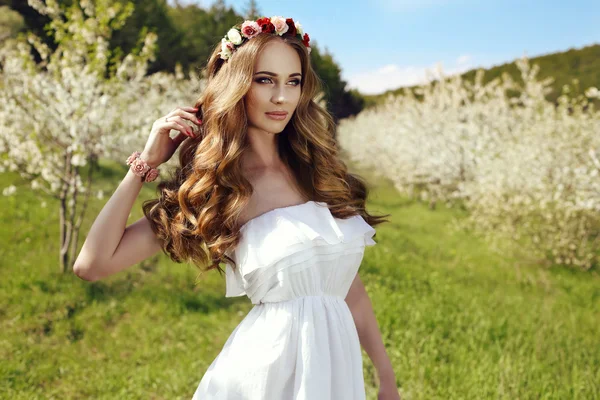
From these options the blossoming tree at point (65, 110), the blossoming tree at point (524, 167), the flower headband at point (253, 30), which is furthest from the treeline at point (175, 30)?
the flower headband at point (253, 30)

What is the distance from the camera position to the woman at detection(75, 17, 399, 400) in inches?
65.7

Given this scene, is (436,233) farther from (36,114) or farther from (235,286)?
(235,286)

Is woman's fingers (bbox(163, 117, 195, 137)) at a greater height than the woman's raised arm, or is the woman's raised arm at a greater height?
woman's fingers (bbox(163, 117, 195, 137))

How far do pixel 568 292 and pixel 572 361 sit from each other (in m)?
3.15

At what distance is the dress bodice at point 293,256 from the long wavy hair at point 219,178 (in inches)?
3.2

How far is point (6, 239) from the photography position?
733 cm

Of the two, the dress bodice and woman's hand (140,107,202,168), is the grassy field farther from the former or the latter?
woman's hand (140,107,202,168)

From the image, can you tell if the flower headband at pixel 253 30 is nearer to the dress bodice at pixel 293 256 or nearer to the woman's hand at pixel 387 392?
the dress bodice at pixel 293 256


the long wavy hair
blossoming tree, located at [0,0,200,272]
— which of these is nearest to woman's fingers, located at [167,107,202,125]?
the long wavy hair

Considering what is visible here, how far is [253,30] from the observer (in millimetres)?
1879

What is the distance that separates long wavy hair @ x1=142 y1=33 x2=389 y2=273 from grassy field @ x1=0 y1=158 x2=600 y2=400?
1.78 ft

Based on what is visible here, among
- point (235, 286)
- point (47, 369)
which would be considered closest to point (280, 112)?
point (235, 286)

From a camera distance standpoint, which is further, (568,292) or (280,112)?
(568,292)

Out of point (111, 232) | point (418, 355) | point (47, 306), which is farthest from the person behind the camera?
point (47, 306)
